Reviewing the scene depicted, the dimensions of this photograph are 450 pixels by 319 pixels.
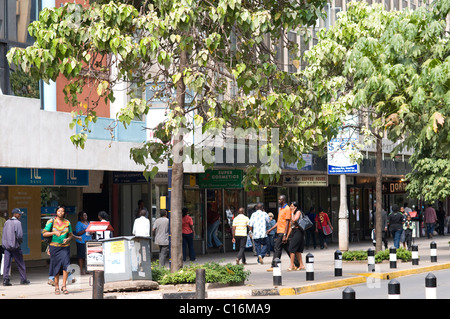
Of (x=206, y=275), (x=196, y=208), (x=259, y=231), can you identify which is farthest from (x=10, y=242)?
(x=196, y=208)

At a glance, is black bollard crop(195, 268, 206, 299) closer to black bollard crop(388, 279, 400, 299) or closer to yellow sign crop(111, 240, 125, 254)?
black bollard crop(388, 279, 400, 299)

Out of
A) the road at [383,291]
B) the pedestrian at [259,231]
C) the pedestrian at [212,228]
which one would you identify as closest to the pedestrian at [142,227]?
the pedestrian at [259,231]

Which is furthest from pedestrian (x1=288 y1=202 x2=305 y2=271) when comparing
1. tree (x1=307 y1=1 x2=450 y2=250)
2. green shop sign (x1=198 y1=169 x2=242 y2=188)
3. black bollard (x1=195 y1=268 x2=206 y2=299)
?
black bollard (x1=195 y1=268 x2=206 y2=299)

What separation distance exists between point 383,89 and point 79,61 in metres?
6.78

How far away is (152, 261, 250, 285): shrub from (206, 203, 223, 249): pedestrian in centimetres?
1459

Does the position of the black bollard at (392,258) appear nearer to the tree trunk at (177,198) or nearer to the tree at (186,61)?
the tree at (186,61)

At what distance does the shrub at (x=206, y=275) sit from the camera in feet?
54.6

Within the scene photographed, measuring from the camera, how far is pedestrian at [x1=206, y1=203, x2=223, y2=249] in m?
32.7

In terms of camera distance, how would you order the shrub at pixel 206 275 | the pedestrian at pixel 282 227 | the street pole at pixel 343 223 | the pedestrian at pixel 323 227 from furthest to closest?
the pedestrian at pixel 323 227
the street pole at pixel 343 223
the pedestrian at pixel 282 227
the shrub at pixel 206 275

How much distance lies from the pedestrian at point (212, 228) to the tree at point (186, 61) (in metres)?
14.9

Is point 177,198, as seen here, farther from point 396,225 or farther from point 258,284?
point 396,225

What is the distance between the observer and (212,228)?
32812mm
